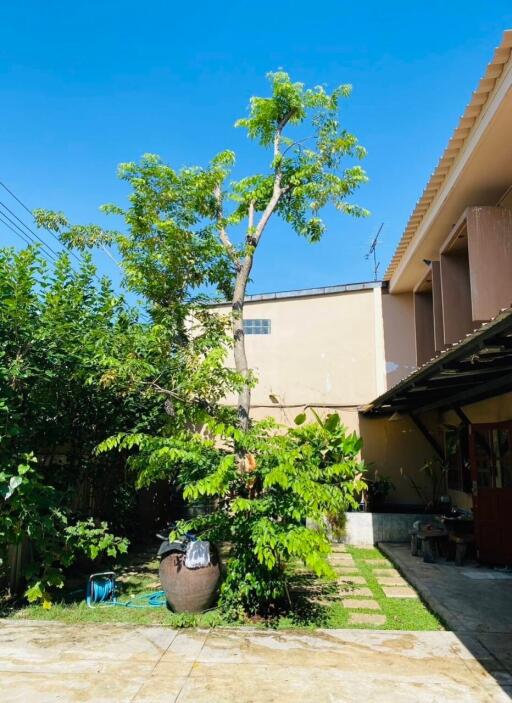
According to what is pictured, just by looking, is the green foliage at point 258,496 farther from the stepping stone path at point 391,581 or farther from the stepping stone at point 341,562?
the stepping stone at point 341,562

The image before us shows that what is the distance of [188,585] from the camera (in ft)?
18.7

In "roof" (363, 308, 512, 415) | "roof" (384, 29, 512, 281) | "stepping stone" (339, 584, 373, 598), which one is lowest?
"stepping stone" (339, 584, 373, 598)

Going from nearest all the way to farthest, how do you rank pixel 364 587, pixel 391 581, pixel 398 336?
pixel 364 587, pixel 391 581, pixel 398 336

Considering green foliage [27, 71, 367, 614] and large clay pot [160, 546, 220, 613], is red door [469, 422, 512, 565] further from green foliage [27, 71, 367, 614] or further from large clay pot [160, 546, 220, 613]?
large clay pot [160, 546, 220, 613]

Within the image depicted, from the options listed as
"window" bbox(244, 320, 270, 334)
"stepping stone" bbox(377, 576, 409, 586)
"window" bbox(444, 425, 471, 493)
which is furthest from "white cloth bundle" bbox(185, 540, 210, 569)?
"window" bbox(244, 320, 270, 334)

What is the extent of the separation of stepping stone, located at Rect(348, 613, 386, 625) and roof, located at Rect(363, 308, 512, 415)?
2.86 m

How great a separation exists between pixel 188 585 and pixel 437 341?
601 centimetres

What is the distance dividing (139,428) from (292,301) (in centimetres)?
603

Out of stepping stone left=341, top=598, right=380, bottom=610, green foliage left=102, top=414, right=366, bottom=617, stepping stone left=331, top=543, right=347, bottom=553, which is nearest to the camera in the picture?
green foliage left=102, top=414, right=366, bottom=617

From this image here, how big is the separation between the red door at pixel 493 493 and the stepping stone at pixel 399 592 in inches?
68.2

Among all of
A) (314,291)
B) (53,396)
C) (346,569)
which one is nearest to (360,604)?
(346,569)

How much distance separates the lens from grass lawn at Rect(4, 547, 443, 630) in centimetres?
541

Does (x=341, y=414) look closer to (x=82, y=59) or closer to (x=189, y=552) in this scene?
(x=189, y=552)

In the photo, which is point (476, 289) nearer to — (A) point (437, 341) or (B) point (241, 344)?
(A) point (437, 341)
